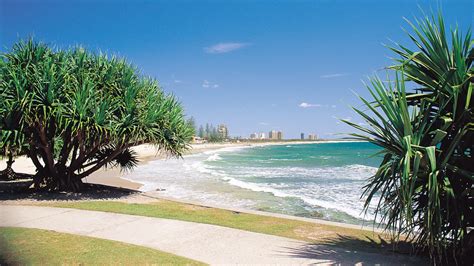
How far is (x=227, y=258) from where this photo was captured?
5387mm

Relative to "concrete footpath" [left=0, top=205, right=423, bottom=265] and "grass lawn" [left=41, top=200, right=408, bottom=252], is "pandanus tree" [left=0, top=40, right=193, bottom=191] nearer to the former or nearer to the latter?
"grass lawn" [left=41, top=200, right=408, bottom=252]

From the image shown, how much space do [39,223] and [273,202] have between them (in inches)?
333

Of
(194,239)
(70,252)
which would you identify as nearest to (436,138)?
(194,239)

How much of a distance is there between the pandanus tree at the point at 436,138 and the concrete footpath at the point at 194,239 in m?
1.06

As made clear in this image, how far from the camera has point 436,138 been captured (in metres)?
4.34

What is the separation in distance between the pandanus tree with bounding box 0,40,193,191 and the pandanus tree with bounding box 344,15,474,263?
787 centimetres

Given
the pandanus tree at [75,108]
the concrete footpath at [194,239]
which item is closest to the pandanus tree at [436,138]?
the concrete footpath at [194,239]

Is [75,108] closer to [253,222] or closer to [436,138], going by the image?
[253,222]

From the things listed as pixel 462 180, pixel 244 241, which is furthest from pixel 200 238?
pixel 462 180

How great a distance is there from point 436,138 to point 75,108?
9023 mm

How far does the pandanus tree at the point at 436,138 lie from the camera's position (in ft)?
14.4

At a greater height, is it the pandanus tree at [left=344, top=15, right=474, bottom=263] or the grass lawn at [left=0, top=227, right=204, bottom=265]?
the pandanus tree at [left=344, top=15, right=474, bottom=263]

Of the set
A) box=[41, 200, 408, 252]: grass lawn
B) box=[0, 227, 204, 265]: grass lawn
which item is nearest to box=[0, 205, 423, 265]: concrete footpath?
box=[0, 227, 204, 265]: grass lawn

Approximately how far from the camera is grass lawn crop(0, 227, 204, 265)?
5.03 m
